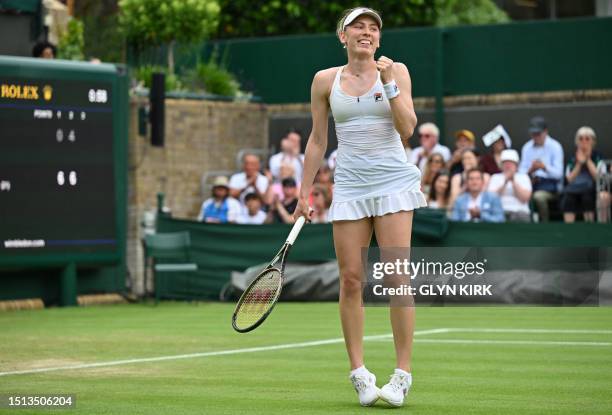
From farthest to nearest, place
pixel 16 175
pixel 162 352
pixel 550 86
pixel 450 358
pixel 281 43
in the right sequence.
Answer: pixel 281 43
pixel 550 86
pixel 16 175
pixel 162 352
pixel 450 358

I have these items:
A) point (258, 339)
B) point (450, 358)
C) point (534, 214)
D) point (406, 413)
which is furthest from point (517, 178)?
point (406, 413)

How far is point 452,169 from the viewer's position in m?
20.5

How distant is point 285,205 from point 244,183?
1.00 meters

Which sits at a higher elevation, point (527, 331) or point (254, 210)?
point (254, 210)

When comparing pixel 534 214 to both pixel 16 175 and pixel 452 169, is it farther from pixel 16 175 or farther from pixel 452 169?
pixel 16 175

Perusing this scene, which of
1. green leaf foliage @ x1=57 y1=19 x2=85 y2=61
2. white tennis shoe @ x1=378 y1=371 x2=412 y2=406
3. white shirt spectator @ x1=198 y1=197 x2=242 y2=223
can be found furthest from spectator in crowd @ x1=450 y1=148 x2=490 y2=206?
white tennis shoe @ x1=378 y1=371 x2=412 y2=406

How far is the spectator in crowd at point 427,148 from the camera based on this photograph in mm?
21109

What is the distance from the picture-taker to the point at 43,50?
19.7 m

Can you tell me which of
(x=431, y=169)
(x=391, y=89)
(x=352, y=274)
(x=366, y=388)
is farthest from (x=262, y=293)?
(x=431, y=169)

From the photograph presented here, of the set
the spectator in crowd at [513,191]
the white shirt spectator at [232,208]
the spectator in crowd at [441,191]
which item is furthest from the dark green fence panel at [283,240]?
the spectator in crowd at [513,191]

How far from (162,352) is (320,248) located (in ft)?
26.3

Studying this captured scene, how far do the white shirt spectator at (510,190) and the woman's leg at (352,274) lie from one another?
1153 centimetres

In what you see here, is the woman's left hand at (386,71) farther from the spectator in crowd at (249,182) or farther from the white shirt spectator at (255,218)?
the spectator in crowd at (249,182)

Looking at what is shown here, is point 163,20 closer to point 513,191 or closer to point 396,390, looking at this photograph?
point 513,191
